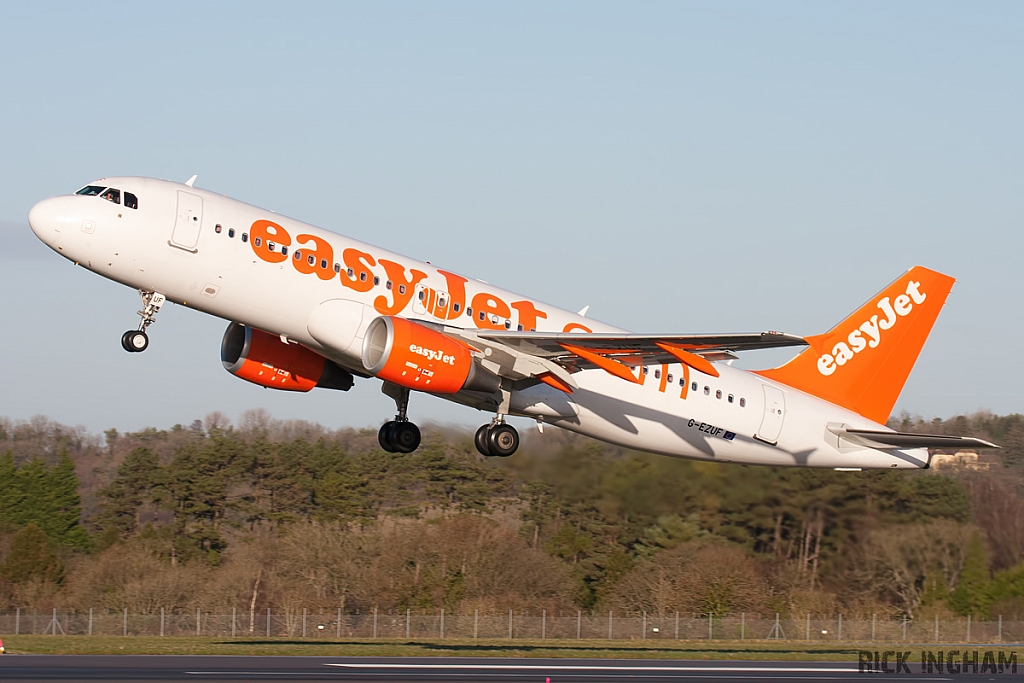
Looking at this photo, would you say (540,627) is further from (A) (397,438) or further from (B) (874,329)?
(B) (874,329)

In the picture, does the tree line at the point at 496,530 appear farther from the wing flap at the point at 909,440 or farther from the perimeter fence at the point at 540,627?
the wing flap at the point at 909,440

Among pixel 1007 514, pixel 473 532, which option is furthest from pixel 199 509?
pixel 1007 514

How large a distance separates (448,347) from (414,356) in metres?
0.95

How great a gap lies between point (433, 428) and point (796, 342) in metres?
12.5

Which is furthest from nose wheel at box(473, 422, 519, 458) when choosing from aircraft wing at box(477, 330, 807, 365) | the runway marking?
the runway marking

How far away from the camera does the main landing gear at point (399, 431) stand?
33.5 meters

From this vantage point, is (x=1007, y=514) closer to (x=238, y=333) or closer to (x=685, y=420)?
(x=685, y=420)

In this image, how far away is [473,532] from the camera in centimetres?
5931

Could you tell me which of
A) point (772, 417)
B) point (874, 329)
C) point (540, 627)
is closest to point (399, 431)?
point (772, 417)

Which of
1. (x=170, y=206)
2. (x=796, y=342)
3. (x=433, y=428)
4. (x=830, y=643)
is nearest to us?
(x=796, y=342)

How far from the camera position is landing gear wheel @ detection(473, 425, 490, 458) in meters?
30.9

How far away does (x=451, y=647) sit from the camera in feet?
142

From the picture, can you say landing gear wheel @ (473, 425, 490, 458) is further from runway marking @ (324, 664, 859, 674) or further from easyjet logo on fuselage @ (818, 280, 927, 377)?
easyjet logo on fuselage @ (818, 280, 927, 377)

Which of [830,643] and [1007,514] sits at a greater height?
[1007,514]
